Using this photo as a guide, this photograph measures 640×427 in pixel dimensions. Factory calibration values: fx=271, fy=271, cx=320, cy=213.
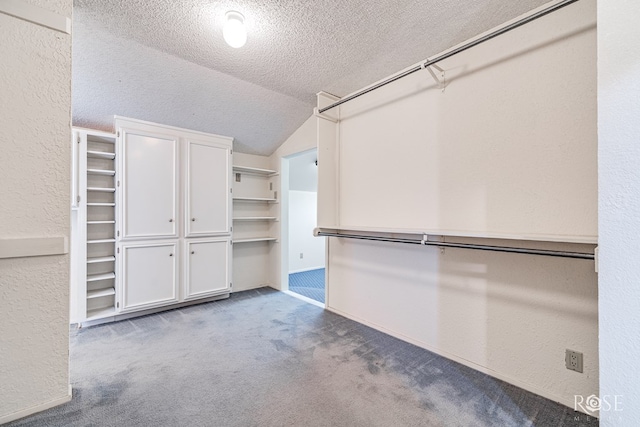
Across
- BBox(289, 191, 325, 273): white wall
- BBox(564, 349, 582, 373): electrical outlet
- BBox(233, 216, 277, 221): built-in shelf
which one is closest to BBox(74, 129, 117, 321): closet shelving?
BBox(233, 216, 277, 221): built-in shelf

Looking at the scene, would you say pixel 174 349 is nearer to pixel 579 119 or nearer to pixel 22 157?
pixel 22 157

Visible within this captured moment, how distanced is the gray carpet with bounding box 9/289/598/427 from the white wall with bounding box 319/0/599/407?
226 millimetres

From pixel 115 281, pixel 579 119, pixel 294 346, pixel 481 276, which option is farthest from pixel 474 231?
pixel 115 281

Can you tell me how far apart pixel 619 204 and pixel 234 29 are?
226cm

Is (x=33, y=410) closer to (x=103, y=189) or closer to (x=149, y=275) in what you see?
(x=149, y=275)

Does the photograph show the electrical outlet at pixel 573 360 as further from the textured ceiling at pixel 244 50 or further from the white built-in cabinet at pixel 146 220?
the white built-in cabinet at pixel 146 220

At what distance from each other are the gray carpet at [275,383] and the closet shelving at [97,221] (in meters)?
0.36

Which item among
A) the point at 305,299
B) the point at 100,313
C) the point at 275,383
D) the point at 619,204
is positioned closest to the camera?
the point at 619,204

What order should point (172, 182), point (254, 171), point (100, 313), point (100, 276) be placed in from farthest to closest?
point (254, 171), point (172, 182), point (100, 276), point (100, 313)

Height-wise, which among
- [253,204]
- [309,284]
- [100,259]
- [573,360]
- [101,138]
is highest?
[101,138]

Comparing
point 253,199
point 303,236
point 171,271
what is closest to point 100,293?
point 171,271

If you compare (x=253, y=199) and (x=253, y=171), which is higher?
(x=253, y=171)

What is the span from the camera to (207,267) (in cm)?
344

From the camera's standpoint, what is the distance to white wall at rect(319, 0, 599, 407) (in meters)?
1.59
